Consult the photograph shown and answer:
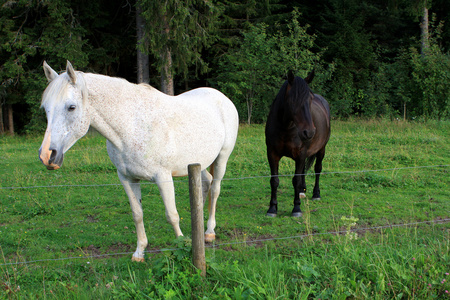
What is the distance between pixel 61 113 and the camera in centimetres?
299

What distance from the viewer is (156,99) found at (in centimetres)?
380

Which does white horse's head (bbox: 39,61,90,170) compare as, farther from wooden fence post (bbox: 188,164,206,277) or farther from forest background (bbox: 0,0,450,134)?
forest background (bbox: 0,0,450,134)

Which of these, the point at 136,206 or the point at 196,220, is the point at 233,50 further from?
the point at 196,220

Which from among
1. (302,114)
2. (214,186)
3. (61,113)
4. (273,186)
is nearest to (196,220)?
(61,113)

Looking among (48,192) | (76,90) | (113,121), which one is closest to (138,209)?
(113,121)

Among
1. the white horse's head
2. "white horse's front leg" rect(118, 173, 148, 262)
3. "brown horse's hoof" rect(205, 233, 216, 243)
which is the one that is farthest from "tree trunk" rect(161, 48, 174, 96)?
the white horse's head

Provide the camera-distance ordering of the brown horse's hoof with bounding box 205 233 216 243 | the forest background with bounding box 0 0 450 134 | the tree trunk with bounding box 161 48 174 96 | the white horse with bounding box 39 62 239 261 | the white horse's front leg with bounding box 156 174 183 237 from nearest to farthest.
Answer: the white horse with bounding box 39 62 239 261 → the white horse's front leg with bounding box 156 174 183 237 → the brown horse's hoof with bounding box 205 233 216 243 → the tree trunk with bounding box 161 48 174 96 → the forest background with bounding box 0 0 450 134

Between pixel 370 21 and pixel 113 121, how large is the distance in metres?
25.0

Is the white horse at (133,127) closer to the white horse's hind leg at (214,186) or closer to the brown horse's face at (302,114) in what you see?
the white horse's hind leg at (214,186)

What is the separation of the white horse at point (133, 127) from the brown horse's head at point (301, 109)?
1.23 metres

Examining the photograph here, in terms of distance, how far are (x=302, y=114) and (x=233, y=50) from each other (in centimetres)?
1623

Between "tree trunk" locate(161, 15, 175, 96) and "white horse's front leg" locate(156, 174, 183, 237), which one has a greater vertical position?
"tree trunk" locate(161, 15, 175, 96)

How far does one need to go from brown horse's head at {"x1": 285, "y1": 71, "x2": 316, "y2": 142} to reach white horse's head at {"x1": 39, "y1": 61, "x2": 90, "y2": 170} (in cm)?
289

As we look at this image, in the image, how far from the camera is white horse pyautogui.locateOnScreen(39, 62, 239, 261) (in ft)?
9.80
